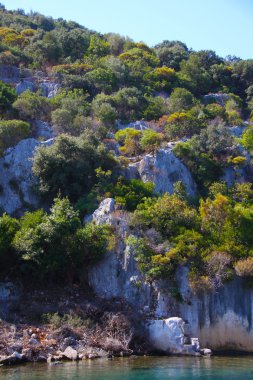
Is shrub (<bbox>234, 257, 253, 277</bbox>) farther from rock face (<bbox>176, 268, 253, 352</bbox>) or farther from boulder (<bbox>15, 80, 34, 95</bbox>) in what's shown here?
boulder (<bbox>15, 80, 34, 95</bbox>)

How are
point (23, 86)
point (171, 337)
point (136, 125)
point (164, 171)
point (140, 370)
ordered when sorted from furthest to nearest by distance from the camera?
point (23, 86) < point (136, 125) < point (164, 171) < point (171, 337) < point (140, 370)

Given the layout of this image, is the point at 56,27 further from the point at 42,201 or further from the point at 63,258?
the point at 63,258

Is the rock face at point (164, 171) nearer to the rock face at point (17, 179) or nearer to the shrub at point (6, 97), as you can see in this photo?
the rock face at point (17, 179)

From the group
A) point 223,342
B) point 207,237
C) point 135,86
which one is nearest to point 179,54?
point 135,86

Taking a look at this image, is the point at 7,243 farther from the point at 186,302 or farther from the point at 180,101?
the point at 180,101

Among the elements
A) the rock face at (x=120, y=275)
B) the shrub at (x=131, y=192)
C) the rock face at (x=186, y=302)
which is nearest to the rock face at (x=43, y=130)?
the shrub at (x=131, y=192)

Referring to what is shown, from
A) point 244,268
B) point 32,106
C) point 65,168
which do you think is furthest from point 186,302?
point 32,106

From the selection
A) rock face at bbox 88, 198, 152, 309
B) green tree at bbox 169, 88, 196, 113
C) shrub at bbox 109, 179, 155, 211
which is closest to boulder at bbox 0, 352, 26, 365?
rock face at bbox 88, 198, 152, 309

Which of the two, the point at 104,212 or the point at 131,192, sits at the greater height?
the point at 131,192
